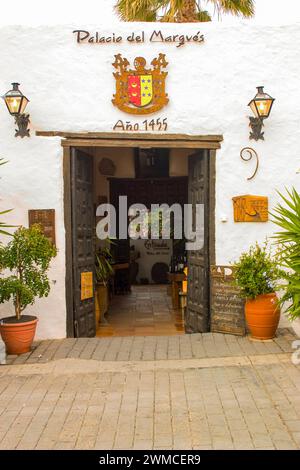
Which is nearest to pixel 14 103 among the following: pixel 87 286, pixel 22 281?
pixel 22 281

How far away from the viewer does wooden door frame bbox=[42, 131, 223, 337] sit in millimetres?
7031

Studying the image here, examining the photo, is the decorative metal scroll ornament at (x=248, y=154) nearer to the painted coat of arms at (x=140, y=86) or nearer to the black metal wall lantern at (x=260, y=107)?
the black metal wall lantern at (x=260, y=107)

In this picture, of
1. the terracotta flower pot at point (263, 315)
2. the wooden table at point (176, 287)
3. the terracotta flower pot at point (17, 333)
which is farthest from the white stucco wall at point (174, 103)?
the wooden table at point (176, 287)

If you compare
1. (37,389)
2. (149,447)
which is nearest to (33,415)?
(37,389)

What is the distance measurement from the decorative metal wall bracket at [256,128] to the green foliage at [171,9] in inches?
172

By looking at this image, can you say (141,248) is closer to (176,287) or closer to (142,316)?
(176,287)

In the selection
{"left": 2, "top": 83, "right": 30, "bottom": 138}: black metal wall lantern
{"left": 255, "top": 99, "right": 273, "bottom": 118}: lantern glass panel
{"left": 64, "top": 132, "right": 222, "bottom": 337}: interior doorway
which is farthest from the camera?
{"left": 64, "top": 132, "right": 222, "bottom": 337}: interior doorway

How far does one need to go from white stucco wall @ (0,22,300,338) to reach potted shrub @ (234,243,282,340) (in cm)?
64

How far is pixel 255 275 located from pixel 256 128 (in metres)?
1.98

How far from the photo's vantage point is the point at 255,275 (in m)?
6.55

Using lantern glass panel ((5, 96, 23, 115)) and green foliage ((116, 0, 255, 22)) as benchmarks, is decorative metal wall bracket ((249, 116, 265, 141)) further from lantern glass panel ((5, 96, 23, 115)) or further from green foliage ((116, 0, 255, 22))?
green foliage ((116, 0, 255, 22))

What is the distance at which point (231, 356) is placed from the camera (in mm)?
6117

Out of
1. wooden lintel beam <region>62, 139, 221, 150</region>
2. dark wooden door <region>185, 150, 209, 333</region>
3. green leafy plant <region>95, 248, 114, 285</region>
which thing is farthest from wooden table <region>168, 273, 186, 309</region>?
wooden lintel beam <region>62, 139, 221, 150</region>

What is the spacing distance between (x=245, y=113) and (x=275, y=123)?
0.43 meters
